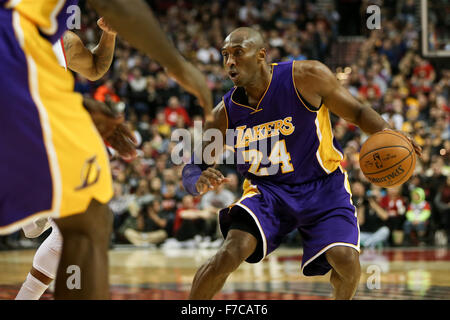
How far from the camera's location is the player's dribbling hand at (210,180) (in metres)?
3.54

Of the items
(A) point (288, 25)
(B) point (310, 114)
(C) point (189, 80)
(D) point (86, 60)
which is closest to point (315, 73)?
(B) point (310, 114)

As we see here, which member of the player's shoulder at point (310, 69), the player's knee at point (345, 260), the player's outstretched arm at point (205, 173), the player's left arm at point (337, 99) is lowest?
the player's knee at point (345, 260)

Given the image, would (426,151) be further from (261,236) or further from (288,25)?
(261,236)

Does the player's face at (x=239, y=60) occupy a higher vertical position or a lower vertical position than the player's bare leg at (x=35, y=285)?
higher

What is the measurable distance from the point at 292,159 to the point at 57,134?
2283 mm

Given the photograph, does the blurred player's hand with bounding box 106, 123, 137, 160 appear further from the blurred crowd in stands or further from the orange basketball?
the blurred crowd in stands

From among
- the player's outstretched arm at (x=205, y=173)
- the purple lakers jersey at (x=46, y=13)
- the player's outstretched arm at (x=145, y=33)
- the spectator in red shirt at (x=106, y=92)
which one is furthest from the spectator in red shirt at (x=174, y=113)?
the player's outstretched arm at (x=145, y=33)

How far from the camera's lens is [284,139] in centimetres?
399

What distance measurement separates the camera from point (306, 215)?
12.8ft

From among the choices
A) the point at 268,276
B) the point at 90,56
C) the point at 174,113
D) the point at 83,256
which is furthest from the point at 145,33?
the point at 174,113

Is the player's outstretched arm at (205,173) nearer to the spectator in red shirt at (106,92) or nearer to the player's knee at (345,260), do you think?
the player's knee at (345,260)

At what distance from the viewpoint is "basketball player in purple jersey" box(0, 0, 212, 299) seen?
6.18 ft

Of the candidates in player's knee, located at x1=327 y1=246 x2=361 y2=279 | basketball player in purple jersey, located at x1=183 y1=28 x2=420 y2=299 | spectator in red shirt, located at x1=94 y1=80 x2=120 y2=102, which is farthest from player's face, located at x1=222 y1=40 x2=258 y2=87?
spectator in red shirt, located at x1=94 y1=80 x2=120 y2=102

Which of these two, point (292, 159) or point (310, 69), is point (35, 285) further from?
point (310, 69)
